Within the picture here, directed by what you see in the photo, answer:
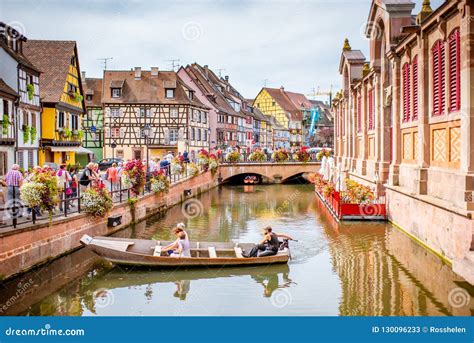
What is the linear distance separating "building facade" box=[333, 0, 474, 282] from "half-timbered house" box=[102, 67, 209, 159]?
31.0 meters

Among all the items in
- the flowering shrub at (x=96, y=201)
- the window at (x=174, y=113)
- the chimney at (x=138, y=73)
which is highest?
the chimney at (x=138, y=73)

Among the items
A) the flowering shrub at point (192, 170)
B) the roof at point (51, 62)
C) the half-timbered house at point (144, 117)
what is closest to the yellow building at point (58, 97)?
the roof at point (51, 62)

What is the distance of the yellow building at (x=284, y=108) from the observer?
102m

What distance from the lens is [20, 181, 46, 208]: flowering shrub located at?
52.3 feet

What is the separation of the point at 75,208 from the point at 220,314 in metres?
9.57

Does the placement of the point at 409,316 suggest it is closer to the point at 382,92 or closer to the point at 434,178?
the point at 434,178

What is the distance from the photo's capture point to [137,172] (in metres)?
25.8

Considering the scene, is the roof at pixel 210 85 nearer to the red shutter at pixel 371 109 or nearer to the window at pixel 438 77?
the red shutter at pixel 371 109

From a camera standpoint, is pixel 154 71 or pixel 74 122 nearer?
Result: pixel 74 122

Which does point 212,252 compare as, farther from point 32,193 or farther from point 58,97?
point 58,97

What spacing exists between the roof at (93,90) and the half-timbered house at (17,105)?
2496 centimetres

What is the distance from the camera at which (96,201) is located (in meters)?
20.0

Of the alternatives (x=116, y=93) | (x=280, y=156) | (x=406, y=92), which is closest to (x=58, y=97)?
(x=116, y=93)

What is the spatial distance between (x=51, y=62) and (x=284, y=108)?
215 feet
